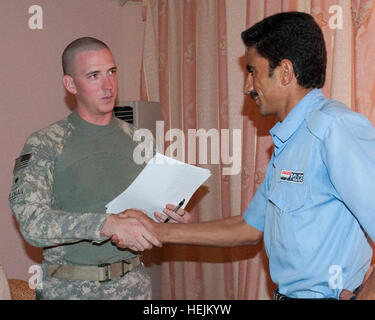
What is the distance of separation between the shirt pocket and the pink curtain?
2.64ft

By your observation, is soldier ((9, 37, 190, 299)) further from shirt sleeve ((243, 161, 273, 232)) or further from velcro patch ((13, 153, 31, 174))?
shirt sleeve ((243, 161, 273, 232))

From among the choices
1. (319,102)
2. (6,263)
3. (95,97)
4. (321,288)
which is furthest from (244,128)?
(6,263)

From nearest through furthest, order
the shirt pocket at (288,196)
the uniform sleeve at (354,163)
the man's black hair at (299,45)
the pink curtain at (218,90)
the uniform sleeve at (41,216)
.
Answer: the uniform sleeve at (354,163)
the shirt pocket at (288,196)
the man's black hair at (299,45)
the uniform sleeve at (41,216)
the pink curtain at (218,90)

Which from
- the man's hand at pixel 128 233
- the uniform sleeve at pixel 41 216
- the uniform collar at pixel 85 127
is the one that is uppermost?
the uniform collar at pixel 85 127

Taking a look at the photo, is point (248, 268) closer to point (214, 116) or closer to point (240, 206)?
point (240, 206)

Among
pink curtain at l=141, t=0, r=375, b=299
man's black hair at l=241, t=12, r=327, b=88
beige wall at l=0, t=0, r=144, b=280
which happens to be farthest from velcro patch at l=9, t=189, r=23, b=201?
beige wall at l=0, t=0, r=144, b=280

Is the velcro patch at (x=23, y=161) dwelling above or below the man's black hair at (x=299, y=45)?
below

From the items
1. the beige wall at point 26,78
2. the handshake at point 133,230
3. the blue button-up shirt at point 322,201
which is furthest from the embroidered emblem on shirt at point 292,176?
the beige wall at point 26,78

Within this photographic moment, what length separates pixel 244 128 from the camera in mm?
2711

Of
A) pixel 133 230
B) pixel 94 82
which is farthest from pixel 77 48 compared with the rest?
pixel 133 230

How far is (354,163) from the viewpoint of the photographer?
4.12 ft

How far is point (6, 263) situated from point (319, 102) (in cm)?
250

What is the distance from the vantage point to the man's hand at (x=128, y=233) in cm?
180

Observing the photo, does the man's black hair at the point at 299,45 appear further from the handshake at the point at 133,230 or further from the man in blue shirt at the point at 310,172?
the handshake at the point at 133,230
